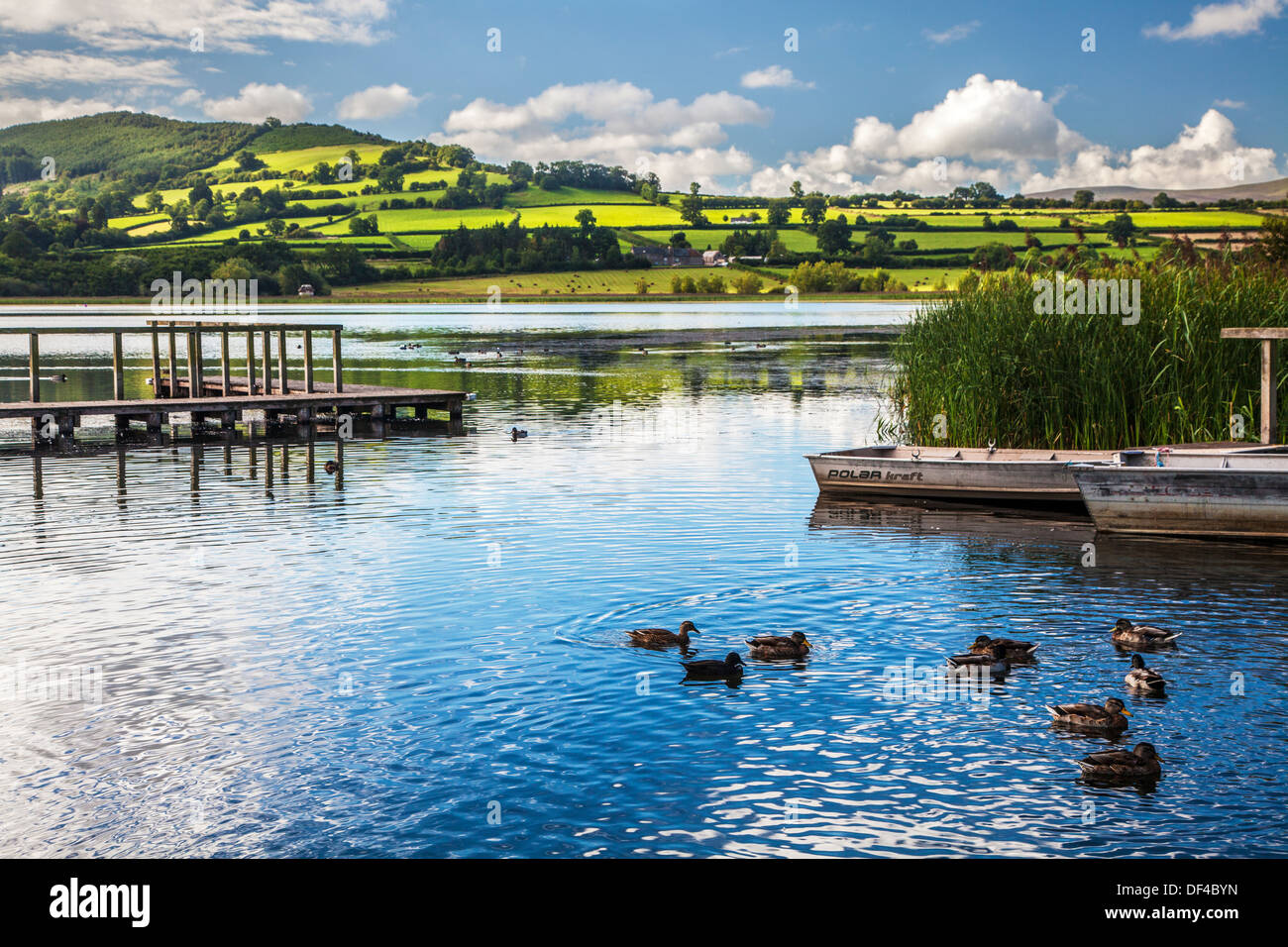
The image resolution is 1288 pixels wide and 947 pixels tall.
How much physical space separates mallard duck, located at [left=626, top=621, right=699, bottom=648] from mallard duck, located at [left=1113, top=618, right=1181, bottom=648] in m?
6.10

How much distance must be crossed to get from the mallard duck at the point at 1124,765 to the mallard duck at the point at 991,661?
11.2ft

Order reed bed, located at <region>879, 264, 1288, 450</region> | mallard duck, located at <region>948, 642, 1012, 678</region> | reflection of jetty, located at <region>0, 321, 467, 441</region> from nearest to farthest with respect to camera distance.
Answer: mallard duck, located at <region>948, 642, 1012, 678</region>, reed bed, located at <region>879, 264, 1288, 450</region>, reflection of jetty, located at <region>0, 321, 467, 441</region>

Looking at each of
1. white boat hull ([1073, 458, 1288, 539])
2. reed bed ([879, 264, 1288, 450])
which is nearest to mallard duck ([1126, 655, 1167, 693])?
white boat hull ([1073, 458, 1288, 539])

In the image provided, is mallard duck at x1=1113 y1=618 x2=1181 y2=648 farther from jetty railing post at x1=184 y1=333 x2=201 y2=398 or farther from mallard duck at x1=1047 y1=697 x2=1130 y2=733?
jetty railing post at x1=184 y1=333 x2=201 y2=398

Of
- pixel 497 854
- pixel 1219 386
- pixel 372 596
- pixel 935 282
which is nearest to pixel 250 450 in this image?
pixel 372 596

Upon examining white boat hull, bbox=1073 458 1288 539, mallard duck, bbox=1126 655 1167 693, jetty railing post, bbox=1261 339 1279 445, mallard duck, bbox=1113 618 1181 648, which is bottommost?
mallard duck, bbox=1126 655 1167 693

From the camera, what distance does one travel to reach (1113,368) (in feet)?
103

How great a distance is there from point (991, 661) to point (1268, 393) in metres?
16.5

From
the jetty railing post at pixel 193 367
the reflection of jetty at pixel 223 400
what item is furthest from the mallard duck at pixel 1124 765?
the jetty railing post at pixel 193 367

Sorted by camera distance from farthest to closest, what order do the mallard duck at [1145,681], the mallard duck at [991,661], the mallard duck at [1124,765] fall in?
the mallard duck at [991,661] → the mallard duck at [1145,681] → the mallard duck at [1124,765]

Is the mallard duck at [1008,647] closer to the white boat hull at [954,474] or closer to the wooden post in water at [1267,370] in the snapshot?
the white boat hull at [954,474]

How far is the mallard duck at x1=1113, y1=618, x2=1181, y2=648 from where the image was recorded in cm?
1719

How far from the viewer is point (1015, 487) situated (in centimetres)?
3014

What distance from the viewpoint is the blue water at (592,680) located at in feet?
39.0
